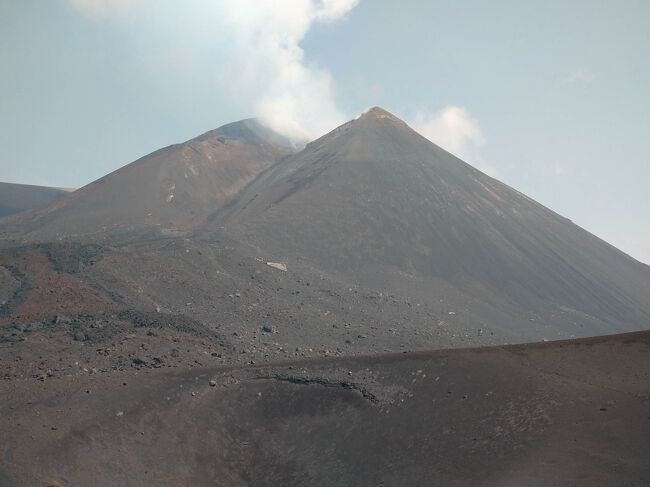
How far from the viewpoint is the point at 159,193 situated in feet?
220

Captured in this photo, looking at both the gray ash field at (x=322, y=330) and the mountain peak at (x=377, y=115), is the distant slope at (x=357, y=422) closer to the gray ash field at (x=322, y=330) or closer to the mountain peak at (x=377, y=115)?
the gray ash field at (x=322, y=330)

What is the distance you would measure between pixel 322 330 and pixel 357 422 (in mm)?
15989

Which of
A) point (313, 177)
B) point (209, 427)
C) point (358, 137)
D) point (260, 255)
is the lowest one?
point (209, 427)

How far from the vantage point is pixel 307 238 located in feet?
161

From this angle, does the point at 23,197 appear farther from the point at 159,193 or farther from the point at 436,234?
the point at 436,234

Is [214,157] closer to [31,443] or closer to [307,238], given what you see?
[307,238]

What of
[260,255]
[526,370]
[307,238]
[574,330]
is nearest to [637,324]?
[574,330]

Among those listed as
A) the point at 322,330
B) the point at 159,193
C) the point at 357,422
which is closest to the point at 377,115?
the point at 159,193

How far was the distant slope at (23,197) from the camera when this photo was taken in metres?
86.3

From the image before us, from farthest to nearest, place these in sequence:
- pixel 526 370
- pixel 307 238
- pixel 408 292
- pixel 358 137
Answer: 1. pixel 358 137
2. pixel 307 238
3. pixel 408 292
4. pixel 526 370

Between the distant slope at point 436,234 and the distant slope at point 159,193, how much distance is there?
5.50m

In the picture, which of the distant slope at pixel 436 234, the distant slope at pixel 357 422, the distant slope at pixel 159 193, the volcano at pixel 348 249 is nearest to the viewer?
the distant slope at pixel 357 422

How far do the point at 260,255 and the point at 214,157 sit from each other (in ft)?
128

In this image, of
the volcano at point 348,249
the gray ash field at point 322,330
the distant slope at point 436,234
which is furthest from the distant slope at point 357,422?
the distant slope at point 436,234
